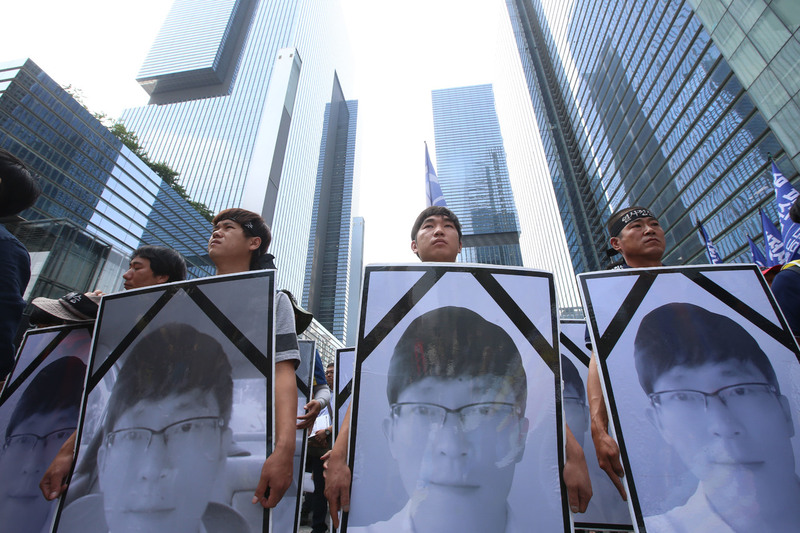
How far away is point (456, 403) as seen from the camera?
1.50m

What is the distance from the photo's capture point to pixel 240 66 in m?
70.9

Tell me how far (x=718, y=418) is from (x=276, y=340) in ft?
6.51

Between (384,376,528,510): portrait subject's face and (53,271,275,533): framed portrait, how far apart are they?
22.1 inches

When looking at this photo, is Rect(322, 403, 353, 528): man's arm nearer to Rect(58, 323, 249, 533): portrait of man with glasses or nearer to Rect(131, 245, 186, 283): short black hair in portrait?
Rect(58, 323, 249, 533): portrait of man with glasses

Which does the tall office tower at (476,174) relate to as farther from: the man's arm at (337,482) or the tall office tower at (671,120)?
the man's arm at (337,482)

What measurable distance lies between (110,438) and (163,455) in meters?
0.33

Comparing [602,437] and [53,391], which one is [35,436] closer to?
[53,391]

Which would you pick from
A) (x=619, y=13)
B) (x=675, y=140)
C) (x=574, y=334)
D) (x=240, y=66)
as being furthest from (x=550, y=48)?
(x=574, y=334)

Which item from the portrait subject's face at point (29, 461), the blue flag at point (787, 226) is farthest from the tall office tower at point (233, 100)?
the portrait subject's face at point (29, 461)

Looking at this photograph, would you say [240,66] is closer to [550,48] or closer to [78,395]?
[550,48]

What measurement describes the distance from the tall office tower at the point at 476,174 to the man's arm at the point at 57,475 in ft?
211

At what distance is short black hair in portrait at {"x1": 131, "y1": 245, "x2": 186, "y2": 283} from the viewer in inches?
101

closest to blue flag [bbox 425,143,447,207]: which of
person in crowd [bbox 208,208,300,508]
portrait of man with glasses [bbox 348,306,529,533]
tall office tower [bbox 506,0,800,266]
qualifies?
person in crowd [bbox 208,208,300,508]

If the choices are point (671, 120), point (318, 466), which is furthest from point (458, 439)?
point (671, 120)
